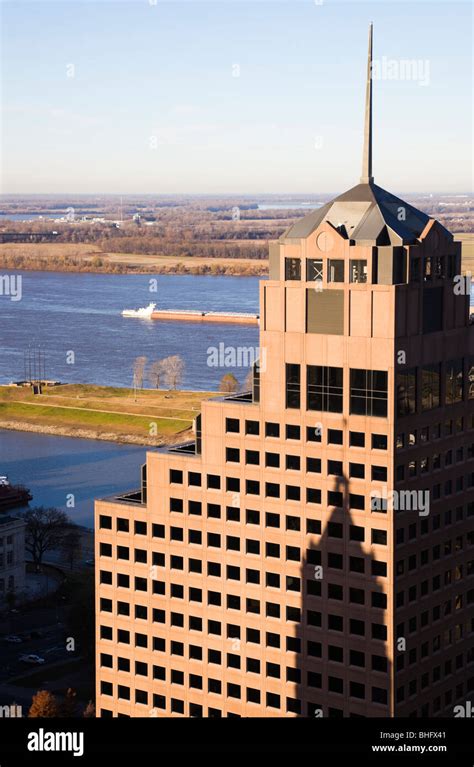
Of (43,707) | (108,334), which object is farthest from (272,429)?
(108,334)

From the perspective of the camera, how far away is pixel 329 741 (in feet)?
37.6

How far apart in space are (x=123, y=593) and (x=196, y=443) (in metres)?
3.90

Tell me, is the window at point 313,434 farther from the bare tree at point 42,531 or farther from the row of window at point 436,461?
the bare tree at point 42,531

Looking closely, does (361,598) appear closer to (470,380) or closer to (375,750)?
(470,380)

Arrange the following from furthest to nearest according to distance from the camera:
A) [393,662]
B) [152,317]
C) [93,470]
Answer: [152,317] < [93,470] < [393,662]

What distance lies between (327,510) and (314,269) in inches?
189

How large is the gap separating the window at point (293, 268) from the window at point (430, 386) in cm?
317

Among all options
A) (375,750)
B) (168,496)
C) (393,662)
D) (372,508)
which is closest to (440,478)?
(372,508)

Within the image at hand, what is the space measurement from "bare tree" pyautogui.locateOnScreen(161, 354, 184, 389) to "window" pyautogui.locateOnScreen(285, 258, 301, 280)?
251 feet

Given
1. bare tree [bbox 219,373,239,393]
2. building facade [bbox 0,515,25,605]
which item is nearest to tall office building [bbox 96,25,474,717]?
building facade [bbox 0,515,25,605]

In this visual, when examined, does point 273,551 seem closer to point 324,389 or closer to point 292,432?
point 292,432

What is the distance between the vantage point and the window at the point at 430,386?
27.2 m

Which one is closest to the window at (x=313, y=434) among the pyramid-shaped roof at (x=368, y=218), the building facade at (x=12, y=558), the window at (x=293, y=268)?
the window at (x=293, y=268)

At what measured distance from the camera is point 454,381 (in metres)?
28.2
